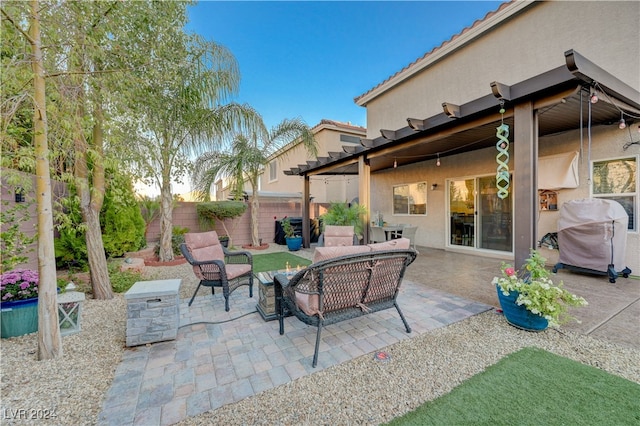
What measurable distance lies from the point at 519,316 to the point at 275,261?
17.8ft

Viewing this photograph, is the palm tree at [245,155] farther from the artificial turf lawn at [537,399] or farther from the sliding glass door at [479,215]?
the artificial turf lawn at [537,399]

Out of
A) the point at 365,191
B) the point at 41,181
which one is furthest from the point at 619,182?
the point at 41,181

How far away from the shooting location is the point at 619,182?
5172mm

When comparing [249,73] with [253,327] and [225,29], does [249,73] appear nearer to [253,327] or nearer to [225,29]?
[225,29]

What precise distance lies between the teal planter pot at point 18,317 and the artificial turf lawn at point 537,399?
3866mm

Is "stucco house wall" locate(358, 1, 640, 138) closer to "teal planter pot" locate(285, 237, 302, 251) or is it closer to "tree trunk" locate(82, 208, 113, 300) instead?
"teal planter pot" locate(285, 237, 302, 251)

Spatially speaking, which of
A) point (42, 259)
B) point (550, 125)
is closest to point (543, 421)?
point (42, 259)

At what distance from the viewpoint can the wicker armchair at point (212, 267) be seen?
3.70 metres

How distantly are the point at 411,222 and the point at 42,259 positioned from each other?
9493 mm

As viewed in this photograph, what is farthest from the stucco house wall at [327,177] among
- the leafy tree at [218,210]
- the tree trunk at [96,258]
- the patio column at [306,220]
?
the tree trunk at [96,258]

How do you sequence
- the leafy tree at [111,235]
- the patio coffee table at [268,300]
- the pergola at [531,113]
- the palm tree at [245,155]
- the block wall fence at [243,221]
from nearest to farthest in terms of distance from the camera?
the pergola at [531,113] < the patio coffee table at [268,300] < the leafy tree at [111,235] < the palm tree at [245,155] < the block wall fence at [243,221]

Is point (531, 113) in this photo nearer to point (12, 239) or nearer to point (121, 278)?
point (12, 239)

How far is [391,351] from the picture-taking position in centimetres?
266

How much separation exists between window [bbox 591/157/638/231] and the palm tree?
22.3 feet
